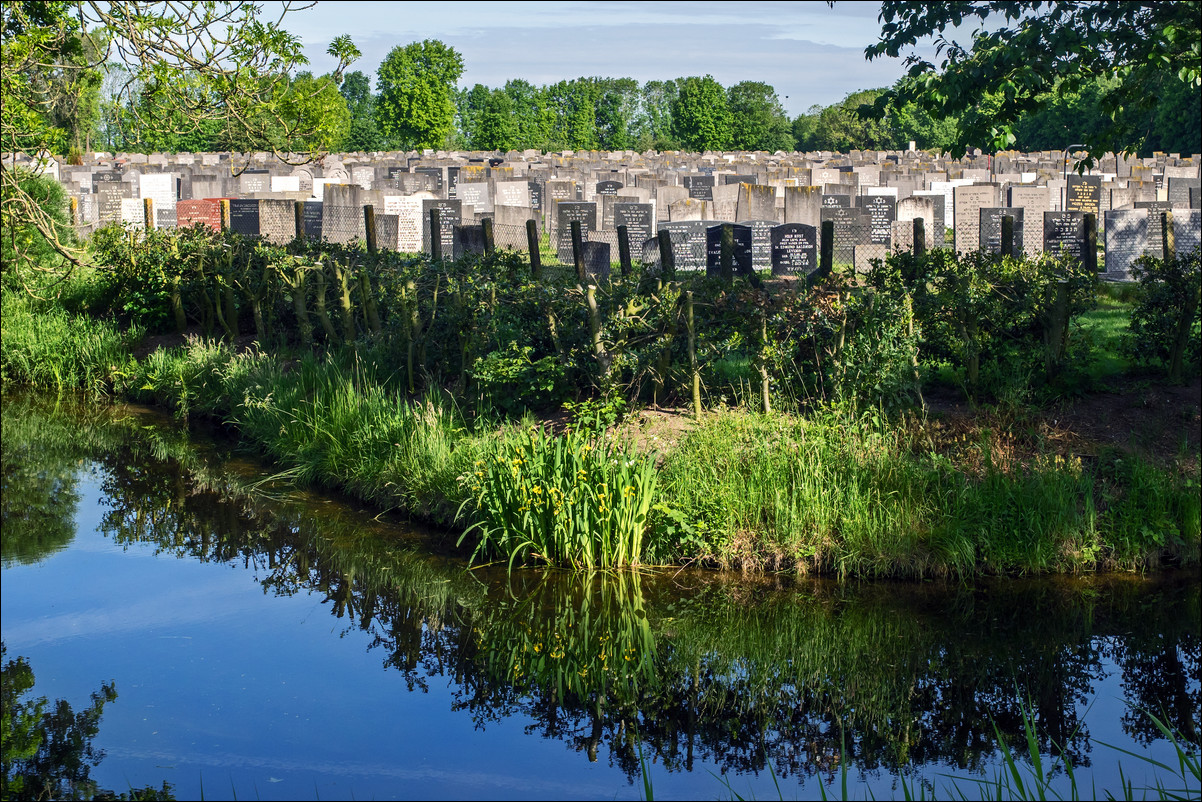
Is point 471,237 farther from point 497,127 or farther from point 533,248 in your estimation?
point 497,127

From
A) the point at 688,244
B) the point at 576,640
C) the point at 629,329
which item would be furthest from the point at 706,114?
the point at 576,640

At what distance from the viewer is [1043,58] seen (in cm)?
930

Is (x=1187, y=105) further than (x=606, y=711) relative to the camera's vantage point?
Yes

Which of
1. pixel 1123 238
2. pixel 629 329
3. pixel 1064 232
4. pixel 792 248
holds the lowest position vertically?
pixel 629 329

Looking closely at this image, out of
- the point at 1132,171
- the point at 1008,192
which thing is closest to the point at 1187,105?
the point at 1132,171

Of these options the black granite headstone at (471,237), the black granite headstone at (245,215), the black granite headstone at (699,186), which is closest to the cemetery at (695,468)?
the black granite headstone at (471,237)

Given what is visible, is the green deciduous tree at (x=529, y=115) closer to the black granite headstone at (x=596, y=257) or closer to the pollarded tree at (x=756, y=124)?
the pollarded tree at (x=756, y=124)

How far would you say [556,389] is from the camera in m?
9.96

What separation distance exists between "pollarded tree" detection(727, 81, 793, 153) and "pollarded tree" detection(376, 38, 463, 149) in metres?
28.7

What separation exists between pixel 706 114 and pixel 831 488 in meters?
79.7

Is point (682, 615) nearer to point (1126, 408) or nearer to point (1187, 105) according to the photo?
point (1126, 408)

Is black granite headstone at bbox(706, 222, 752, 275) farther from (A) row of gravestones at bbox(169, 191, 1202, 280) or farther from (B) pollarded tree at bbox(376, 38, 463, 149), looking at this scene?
(B) pollarded tree at bbox(376, 38, 463, 149)

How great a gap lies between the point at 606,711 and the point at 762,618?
5.09 ft

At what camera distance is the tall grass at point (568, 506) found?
8.12 meters
